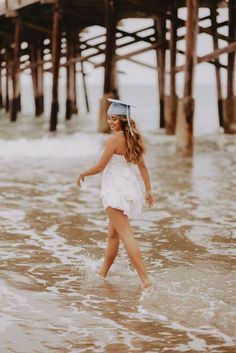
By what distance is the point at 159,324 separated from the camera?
3.58 metres

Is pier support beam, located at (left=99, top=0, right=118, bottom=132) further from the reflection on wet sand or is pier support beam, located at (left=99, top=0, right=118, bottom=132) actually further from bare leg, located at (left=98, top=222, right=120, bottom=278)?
bare leg, located at (left=98, top=222, right=120, bottom=278)

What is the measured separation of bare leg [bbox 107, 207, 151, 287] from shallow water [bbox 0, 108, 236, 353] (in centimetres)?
9

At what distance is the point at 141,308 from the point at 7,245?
5.34 feet

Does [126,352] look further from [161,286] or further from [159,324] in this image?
[161,286]

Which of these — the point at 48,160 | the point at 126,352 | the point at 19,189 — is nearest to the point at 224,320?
the point at 126,352

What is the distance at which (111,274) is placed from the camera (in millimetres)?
4559

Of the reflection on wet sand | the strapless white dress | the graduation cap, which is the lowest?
the reflection on wet sand

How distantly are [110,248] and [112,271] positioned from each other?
306 millimetres

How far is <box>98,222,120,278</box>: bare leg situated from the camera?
4352mm

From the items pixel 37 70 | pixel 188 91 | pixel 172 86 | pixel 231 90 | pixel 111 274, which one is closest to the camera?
pixel 111 274

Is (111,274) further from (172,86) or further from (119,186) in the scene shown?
(172,86)

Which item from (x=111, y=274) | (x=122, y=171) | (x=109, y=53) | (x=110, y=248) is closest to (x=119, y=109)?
(x=122, y=171)

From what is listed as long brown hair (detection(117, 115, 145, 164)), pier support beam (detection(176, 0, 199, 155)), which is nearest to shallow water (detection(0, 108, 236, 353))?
long brown hair (detection(117, 115, 145, 164))

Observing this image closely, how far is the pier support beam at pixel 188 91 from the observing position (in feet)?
31.8
